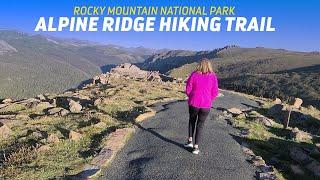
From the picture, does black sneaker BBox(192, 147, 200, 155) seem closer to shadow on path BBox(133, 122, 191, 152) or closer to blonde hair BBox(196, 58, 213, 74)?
shadow on path BBox(133, 122, 191, 152)

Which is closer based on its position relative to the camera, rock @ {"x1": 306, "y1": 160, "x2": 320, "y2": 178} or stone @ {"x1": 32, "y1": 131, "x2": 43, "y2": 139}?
rock @ {"x1": 306, "y1": 160, "x2": 320, "y2": 178}

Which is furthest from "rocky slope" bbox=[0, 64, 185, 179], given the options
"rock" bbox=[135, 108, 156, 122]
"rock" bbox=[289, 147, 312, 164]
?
"rock" bbox=[289, 147, 312, 164]

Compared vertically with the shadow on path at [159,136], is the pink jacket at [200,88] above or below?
above

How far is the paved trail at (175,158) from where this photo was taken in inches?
608

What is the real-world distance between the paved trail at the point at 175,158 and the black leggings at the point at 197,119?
85cm

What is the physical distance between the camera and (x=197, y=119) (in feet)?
60.0

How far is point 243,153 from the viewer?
19422mm

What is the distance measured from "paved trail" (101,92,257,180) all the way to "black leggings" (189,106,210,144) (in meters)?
0.85

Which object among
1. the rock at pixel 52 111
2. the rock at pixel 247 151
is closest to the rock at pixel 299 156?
the rock at pixel 247 151

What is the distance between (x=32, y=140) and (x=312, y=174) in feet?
41.2

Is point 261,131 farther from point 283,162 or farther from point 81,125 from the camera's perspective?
point 81,125

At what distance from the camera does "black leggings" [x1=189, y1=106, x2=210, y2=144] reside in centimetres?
1769

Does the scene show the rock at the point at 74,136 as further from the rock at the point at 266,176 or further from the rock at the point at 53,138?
the rock at the point at 266,176

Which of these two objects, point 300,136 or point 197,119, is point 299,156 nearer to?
point 197,119
